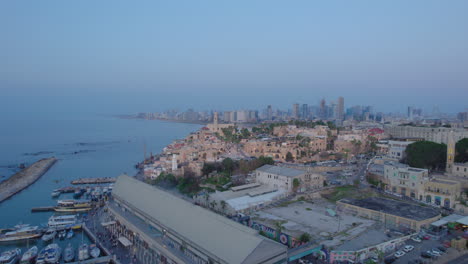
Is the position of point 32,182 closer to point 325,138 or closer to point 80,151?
point 80,151

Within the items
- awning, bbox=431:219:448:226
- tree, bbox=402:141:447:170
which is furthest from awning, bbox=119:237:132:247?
tree, bbox=402:141:447:170

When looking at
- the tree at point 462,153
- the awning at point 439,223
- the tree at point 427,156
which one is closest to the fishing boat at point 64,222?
the awning at point 439,223

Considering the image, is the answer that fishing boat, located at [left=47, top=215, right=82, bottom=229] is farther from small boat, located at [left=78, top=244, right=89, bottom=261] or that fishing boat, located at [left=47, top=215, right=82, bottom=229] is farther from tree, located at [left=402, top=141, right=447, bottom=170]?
tree, located at [left=402, top=141, right=447, bottom=170]

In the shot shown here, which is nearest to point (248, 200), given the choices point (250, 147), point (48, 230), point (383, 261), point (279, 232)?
point (279, 232)

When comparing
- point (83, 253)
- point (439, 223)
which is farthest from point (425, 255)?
point (83, 253)

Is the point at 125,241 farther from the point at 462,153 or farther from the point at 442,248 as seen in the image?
the point at 462,153
